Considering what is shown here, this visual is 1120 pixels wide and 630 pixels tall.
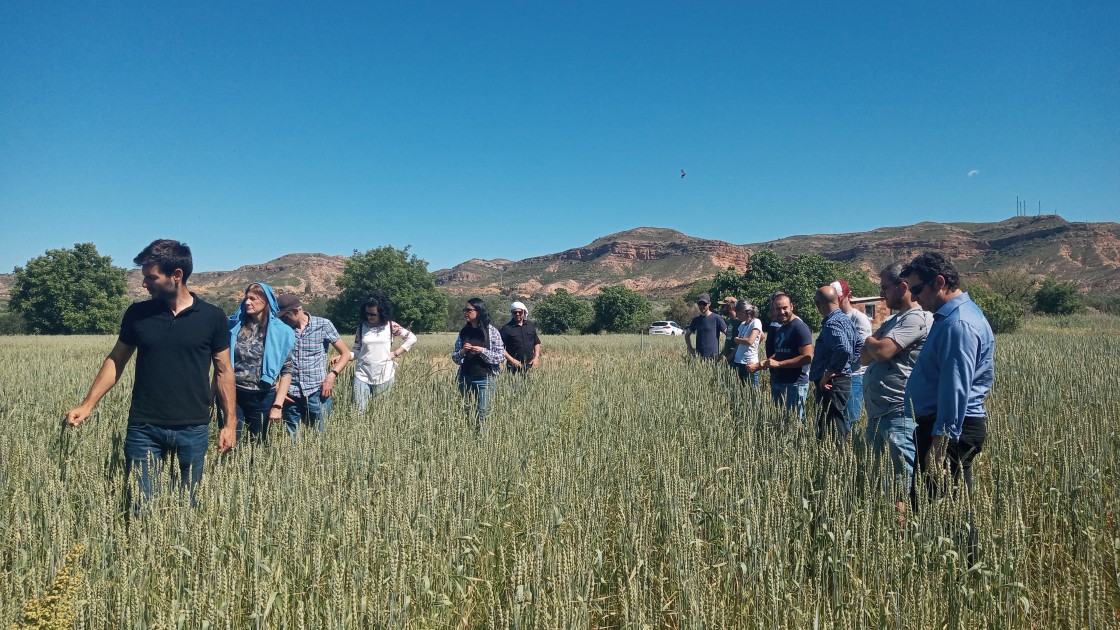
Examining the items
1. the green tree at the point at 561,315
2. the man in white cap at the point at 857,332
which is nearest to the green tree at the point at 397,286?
the green tree at the point at 561,315

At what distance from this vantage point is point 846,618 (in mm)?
1829

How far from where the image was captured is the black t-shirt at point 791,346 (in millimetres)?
5086

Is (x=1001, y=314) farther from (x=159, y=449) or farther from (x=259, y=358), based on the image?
(x=159, y=449)

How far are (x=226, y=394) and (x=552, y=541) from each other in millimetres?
2063

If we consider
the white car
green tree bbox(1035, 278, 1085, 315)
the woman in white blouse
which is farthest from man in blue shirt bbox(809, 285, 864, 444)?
green tree bbox(1035, 278, 1085, 315)

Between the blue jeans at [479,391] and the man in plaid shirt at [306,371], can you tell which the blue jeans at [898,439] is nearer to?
the blue jeans at [479,391]

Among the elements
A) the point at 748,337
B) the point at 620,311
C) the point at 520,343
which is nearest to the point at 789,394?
the point at 748,337

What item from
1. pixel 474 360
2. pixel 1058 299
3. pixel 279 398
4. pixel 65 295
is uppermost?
pixel 65 295

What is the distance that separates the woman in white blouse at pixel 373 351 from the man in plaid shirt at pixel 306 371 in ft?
2.47

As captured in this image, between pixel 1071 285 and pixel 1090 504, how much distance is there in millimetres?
43237

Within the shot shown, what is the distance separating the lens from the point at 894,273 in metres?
3.34

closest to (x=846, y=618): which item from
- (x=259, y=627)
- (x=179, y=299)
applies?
(x=259, y=627)

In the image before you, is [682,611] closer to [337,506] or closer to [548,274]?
[337,506]

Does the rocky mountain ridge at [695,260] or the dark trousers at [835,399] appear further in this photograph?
the rocky mountain ridge at [695,260]
